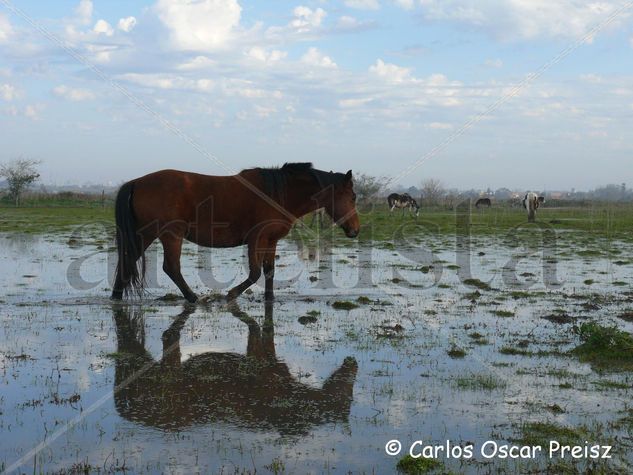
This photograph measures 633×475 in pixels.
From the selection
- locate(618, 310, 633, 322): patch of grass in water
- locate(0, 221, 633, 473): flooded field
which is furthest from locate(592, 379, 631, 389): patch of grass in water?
locate(618, 310, 633, 322): patch of grass in water

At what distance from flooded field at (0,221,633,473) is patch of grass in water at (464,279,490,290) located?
0.06m

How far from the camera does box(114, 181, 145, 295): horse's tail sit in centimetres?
928

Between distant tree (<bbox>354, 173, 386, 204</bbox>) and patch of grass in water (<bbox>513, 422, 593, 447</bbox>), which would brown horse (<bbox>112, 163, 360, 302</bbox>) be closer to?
patch of grass in water (<bbox>513, 422, 593, 447</bbox>)

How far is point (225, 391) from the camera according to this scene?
5.41 meters

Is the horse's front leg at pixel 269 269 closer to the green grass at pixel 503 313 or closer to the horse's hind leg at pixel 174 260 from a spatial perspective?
the horse's hind leg at pixel 174 260

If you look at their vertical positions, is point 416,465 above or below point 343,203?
below

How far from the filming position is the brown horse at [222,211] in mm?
9352

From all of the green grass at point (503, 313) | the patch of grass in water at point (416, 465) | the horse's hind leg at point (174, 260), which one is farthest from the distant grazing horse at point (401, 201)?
the patch of grass in water at point (416, 465)

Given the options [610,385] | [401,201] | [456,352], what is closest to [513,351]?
[456,352]

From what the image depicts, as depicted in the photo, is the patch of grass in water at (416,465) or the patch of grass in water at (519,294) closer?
the patch of grass in water at (416,465)

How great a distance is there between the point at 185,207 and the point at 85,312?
6.53 feet

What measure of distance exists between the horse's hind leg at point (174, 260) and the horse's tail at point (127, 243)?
0.34 metres

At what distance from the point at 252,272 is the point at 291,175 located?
5.30 ft

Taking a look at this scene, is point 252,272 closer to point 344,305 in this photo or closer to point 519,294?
point 344,305
